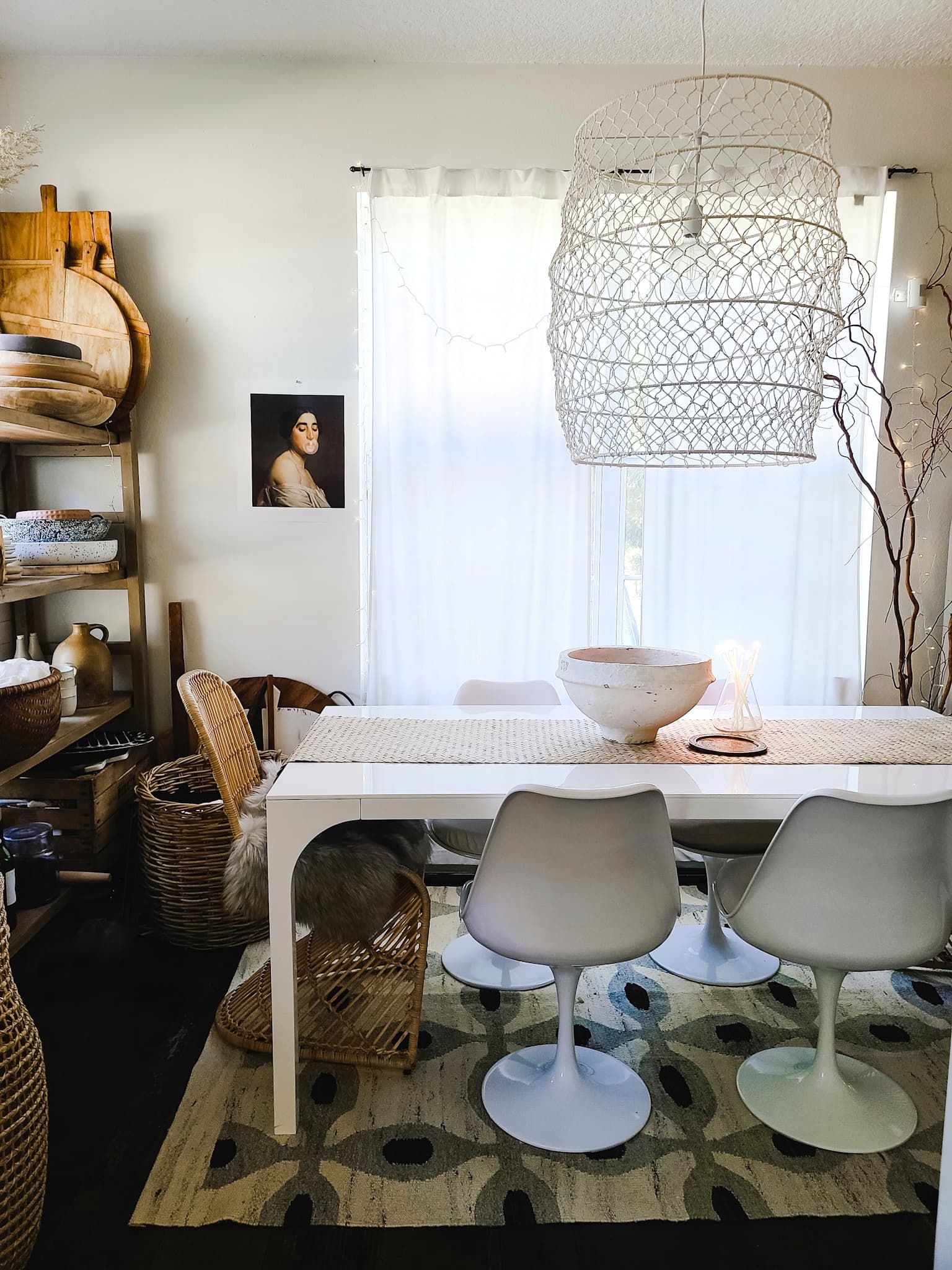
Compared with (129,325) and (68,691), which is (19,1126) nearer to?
(68,691)

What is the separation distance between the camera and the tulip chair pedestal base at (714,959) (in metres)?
2.36

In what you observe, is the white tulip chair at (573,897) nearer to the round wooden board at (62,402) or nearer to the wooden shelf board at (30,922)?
A: the wooden shelf board at (30,922)

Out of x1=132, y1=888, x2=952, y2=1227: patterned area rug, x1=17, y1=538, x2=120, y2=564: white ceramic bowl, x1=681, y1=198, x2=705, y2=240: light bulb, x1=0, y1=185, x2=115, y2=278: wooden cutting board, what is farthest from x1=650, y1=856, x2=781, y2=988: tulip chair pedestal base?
x1=0, y1=185, x2=115, y2=278: wooden cutting board

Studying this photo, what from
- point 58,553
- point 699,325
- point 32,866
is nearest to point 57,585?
point 58,553

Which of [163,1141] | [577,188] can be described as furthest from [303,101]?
[163,1141]

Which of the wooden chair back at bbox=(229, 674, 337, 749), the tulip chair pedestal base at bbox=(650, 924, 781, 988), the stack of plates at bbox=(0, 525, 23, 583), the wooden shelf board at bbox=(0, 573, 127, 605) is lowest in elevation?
the tulip chair pedestal base at bbox=(650, 924, 781, 988)

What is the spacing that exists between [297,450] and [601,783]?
5.79ft

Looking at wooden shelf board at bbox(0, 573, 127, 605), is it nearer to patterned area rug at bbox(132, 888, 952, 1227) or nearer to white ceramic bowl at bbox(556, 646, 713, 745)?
patterned area rug at bbox(132, 888, 952, 1227)

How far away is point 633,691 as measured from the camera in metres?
1.99

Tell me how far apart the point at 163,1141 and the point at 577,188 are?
6.65 ft

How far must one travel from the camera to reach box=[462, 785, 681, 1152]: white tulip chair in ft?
5.09

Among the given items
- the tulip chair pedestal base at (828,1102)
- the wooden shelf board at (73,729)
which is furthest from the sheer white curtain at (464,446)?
the tulip chair pedestal base at (828,1102)

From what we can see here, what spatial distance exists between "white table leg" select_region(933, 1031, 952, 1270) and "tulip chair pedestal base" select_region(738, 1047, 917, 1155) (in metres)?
0.48

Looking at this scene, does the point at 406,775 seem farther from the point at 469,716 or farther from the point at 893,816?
the point at 893,816
